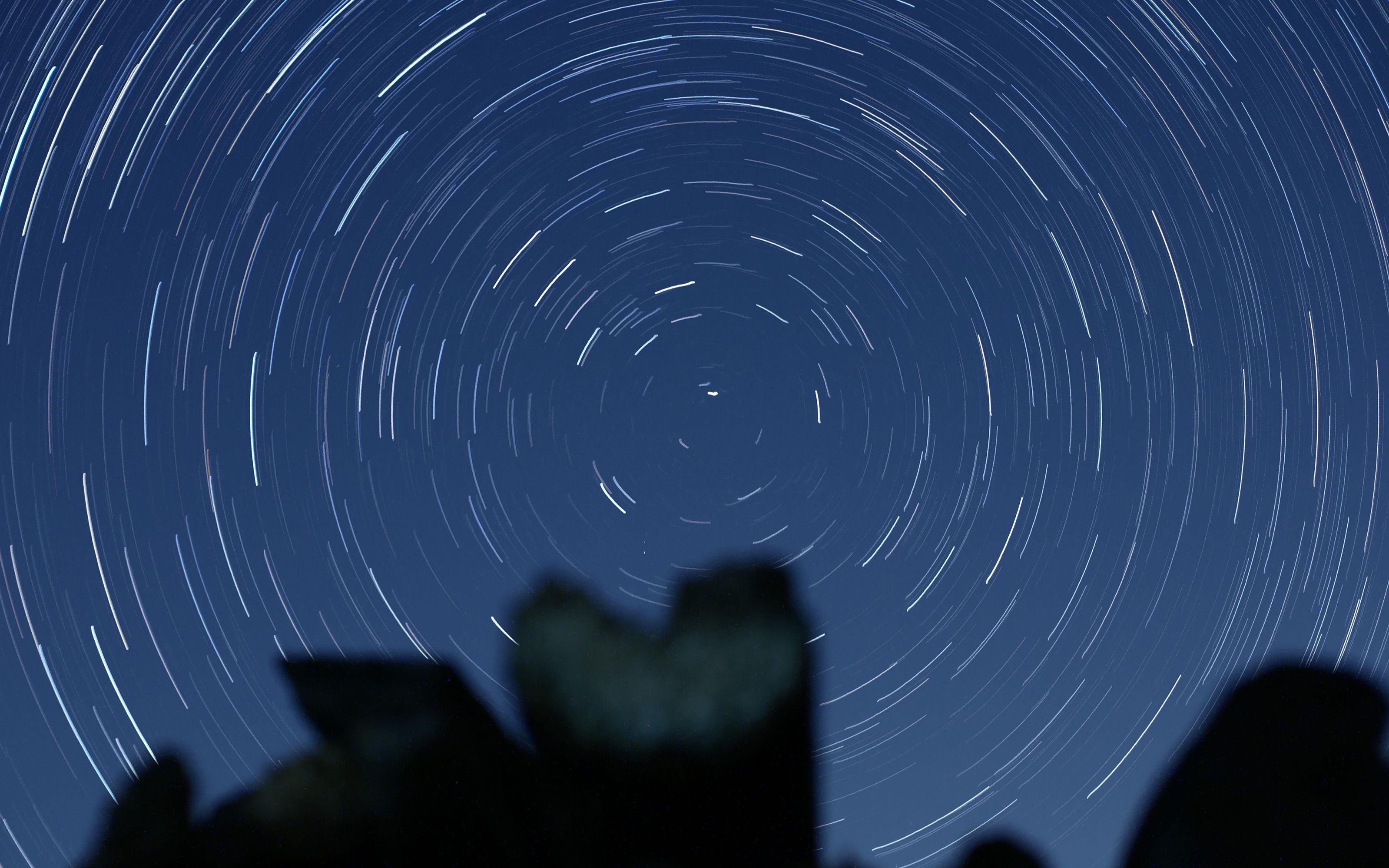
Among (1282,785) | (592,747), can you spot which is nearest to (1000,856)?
Result: (1282,785)

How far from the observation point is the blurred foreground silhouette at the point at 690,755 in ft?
38.5

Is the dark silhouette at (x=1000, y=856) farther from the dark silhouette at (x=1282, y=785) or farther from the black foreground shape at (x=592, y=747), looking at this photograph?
the dark silhouette at (x=1282, y=785)

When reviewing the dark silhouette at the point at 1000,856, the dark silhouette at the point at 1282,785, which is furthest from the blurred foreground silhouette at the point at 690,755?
the dark silhouette at the point at 1000,856

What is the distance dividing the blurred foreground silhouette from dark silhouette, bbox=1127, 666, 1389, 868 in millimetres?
27

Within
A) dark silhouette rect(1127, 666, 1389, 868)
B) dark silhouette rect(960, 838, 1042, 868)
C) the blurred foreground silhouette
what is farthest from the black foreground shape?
dark silhouette rect(1127, 666, 1389, 868)

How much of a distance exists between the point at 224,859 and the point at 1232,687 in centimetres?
1490

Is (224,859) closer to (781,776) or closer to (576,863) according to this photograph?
(576,863)

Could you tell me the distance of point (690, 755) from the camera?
1294 cm

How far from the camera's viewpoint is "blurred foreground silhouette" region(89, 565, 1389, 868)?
462 inches

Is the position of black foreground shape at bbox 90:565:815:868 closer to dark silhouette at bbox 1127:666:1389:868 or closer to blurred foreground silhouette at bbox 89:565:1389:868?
blurred foreground silhouette at bbox 89:565:1389:868

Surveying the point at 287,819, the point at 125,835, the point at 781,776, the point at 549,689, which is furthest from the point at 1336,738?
the point at 125,835

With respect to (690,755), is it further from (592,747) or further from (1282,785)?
(1282,785)

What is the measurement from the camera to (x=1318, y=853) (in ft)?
39.4

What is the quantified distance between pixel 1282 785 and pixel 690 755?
9766 millimetres
